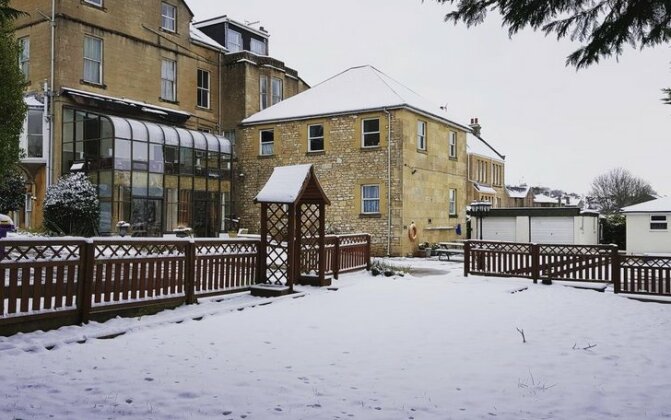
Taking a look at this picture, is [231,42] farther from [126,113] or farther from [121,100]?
[121,100]

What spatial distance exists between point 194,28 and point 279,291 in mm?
27215

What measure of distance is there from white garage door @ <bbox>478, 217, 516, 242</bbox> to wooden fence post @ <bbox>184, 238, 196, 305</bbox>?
23343 millimetres

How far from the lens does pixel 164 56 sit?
27531 mm

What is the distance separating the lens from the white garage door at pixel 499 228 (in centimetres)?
2953

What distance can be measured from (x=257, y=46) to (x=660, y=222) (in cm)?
2699

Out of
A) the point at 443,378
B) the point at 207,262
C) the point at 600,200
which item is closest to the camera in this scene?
the point at 443,378

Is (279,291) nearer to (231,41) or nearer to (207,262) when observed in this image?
(207,262)

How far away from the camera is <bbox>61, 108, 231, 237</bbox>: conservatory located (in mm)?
22344

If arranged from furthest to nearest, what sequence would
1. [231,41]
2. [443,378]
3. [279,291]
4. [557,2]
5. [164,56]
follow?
[231,41] < [164,56] < [279,291] < [443,378] < [557,2]

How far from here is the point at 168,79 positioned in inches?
1097

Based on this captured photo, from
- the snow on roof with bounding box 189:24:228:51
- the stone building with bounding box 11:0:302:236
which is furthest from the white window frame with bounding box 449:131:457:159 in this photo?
the snow on roof with bounding box 189:24:228:51

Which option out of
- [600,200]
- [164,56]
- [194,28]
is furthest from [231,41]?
[600,200]

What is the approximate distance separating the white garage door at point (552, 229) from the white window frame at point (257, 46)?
20794 millimetres

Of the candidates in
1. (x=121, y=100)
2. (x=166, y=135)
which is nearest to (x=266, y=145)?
(x=166, y=135)
